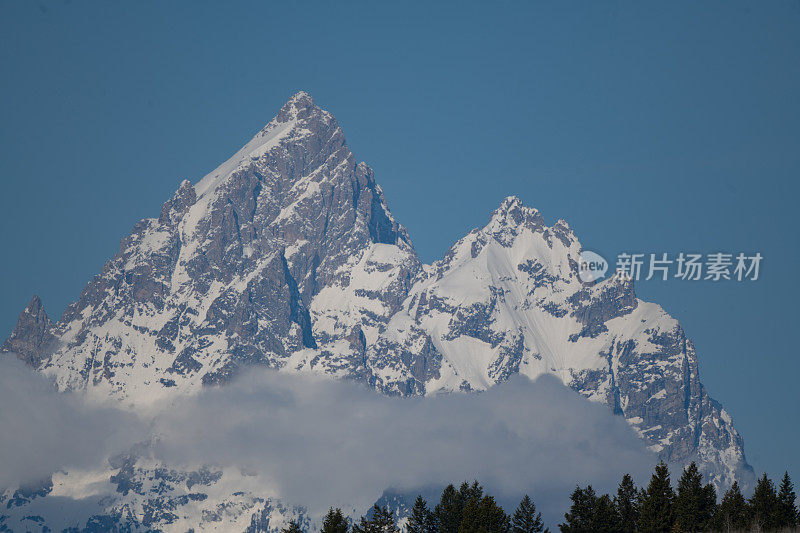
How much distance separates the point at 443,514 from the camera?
148 metres

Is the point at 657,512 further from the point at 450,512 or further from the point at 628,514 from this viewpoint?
the point at 450,512

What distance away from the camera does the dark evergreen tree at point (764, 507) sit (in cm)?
13938

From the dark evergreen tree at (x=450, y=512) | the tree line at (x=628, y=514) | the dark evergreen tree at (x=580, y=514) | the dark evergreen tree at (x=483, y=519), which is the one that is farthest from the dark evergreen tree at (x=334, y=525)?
the dark evergreen tree at (x=580, y=514)

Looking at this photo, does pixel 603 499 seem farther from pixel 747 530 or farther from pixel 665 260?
pixel 665 260

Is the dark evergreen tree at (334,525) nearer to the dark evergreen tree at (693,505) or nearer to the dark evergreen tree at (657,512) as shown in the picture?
the dark evergreen tree at (657,512)

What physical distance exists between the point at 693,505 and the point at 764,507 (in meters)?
7.12

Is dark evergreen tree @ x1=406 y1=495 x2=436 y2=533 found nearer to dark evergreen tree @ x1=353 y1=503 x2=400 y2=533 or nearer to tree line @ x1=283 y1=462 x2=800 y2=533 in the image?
tree line @ x1=283 y1=462 x2=800 y2=533

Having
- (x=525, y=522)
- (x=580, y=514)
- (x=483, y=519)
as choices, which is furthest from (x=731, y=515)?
(x=483, y=519)

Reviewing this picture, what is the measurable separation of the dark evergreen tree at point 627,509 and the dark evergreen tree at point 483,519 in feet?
→ 38.0

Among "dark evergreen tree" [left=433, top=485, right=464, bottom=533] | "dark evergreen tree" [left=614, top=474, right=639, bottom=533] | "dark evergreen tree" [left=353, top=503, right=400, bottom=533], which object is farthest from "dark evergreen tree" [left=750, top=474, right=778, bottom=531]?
"dark evergreen tree" [left=353, top=503, right=400, bottom=533]

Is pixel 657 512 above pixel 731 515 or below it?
below

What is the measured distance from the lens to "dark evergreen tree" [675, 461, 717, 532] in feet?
444

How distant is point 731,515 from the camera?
143500 mm

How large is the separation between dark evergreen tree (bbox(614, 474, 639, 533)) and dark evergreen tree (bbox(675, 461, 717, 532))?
168 inches
